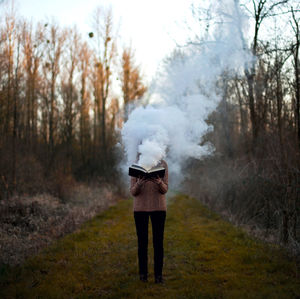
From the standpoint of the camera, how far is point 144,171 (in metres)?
4.40

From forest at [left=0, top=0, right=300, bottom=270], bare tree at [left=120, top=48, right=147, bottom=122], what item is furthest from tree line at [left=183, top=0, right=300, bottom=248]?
bare tree at [left=120, top=48, right=147, bottom=122]

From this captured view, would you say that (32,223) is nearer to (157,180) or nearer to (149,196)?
(149,196)

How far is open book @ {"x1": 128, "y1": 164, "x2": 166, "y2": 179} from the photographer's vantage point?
14.5 feet

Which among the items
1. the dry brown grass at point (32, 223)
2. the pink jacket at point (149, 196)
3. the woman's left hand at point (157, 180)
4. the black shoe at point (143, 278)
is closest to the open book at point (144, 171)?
the woman's left hand at point (157, 180)

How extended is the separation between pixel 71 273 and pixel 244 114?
1249 cm

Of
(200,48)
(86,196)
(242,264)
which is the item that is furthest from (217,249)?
(86,196)

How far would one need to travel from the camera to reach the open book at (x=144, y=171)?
4426mm

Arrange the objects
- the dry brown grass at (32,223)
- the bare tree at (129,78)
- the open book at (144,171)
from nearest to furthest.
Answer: the open book at (144,171)
the dry brown grass at (32,223)
the bare tree at (129,78)

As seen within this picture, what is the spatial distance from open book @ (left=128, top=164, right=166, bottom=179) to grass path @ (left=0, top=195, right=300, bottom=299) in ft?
5.30

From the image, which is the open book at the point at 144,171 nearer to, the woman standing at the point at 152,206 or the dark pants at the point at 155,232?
the woman standing at the point at 152,206

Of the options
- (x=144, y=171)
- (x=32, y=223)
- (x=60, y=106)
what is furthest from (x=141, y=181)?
(x=60, y=106)

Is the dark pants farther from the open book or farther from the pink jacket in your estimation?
the open book

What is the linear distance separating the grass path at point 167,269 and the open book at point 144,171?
1617 mm

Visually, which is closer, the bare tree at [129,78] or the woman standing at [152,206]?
the woman standing at [152,206]
